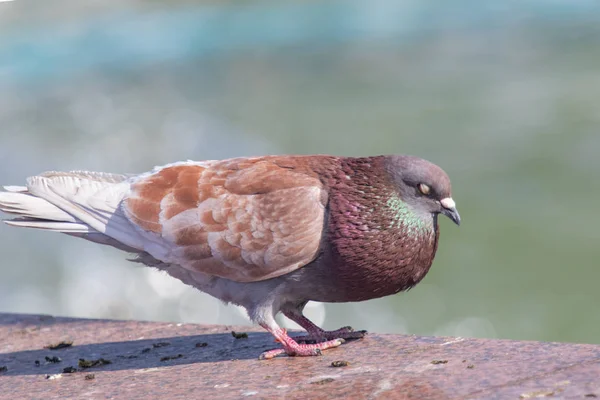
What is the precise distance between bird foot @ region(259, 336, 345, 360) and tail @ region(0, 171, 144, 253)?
1012 millimetres

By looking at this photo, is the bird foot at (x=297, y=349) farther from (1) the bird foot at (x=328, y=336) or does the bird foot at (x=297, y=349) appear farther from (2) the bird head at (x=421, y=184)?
(2) the bird head at (x=421, y=184)

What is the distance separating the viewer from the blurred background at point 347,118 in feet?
41.8

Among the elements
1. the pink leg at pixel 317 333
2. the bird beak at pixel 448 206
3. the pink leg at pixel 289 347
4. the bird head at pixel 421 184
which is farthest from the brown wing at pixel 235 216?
the bird beak at pixel 448 206

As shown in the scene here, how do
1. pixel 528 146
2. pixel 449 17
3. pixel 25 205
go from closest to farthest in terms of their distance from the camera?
pixel 25 205 < pixel 528 146 < pixel 449 17

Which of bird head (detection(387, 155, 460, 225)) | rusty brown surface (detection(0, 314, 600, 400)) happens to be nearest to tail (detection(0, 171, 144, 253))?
rusty brown surface (detection(0, 314, 600, 400))

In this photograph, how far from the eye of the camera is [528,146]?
1538 centimetres

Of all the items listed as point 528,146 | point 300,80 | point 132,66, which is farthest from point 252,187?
point 132,66

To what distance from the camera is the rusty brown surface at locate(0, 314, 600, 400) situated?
4250 millimetres

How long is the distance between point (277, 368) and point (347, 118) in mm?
12229

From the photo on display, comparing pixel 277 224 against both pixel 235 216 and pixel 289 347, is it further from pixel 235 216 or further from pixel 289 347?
pixel 289 347

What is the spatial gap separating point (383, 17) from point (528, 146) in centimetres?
811

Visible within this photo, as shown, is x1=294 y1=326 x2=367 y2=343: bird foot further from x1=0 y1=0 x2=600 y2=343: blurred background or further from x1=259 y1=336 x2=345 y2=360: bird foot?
x1=0 y1=0 x2=600 y2=343: blurred background

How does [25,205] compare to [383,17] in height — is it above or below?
below

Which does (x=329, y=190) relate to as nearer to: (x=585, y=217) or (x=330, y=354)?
(x=330, y=354)
